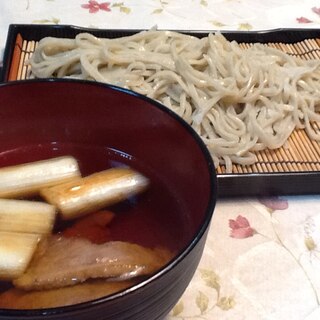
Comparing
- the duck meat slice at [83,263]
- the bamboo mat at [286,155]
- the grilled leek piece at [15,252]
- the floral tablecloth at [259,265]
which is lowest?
the floral tablecloth at [259,265]

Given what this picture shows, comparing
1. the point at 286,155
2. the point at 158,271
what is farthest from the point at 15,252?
the point at 286,155

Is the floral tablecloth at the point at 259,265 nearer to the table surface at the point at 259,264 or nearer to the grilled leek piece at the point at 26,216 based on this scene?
the table surface at the point at 259,264

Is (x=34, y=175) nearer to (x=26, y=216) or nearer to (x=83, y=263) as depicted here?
(x=26, y=216)

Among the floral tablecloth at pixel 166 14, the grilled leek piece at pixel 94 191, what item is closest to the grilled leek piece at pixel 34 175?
the grilled leek piece at pixel 94 191

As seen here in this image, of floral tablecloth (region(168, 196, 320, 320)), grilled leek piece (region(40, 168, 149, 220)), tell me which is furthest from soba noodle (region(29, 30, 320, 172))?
grilled leek piece (region(40, 168, 149, 220))

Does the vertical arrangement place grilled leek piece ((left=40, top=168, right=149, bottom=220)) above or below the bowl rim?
below

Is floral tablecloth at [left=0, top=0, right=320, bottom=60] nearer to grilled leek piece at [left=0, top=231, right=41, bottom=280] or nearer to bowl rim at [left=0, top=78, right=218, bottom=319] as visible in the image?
bowl rim at [left=0, top=78, right=218, bottom=319]
